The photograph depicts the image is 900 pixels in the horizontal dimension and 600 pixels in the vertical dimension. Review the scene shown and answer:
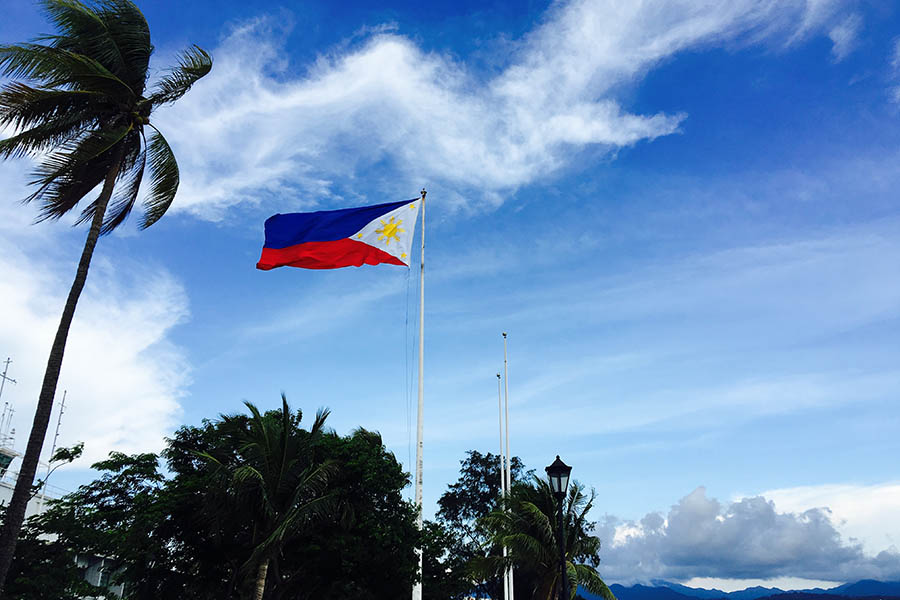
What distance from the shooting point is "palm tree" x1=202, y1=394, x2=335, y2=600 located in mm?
23781

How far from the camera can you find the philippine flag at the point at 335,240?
21.4 metres

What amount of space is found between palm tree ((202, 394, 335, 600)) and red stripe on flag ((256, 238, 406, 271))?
6799mm

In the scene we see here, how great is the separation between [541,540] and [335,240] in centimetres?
1286

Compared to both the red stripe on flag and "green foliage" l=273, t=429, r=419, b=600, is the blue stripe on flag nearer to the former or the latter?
the red stripe on flag

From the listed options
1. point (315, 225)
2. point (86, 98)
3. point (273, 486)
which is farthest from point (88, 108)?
point (273, 486)

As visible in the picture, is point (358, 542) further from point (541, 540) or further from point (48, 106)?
point (48, 106)

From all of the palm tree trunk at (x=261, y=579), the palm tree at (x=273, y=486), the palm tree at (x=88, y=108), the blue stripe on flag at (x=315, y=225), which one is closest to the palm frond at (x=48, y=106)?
the palm tree at (x=88, y=108)

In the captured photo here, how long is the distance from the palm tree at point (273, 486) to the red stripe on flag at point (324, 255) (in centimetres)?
680

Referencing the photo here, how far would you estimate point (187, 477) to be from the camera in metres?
30.0

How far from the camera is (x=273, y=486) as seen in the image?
25.0 m

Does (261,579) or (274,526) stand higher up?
(274,526)

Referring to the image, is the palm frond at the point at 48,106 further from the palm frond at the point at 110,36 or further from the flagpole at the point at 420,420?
the flagpole at the point at 420,420

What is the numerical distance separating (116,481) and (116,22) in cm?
2413

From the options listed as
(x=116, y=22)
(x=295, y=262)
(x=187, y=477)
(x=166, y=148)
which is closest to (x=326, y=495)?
(x=187, y=477)
